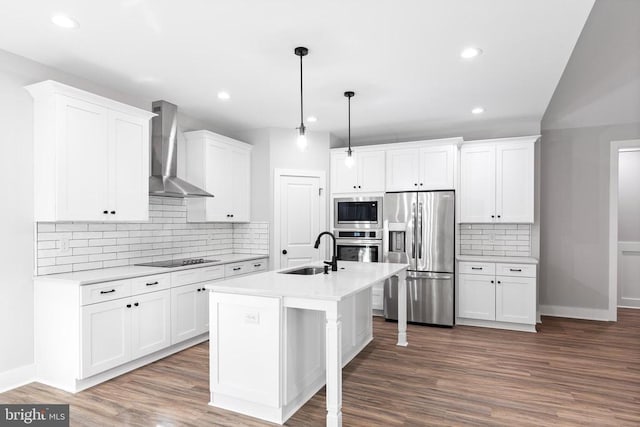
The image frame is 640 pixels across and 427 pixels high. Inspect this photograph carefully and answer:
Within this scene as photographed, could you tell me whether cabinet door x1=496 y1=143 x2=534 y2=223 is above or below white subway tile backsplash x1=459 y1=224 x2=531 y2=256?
above

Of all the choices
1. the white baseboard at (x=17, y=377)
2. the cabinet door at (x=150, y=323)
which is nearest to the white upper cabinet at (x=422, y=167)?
the cabinet door at (x=150, y=323)

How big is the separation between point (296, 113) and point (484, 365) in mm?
3486

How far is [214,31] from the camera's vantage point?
2732mm

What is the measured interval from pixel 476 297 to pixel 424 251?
875mm

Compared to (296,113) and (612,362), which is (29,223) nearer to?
(296,113)

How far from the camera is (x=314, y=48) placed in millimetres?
3008

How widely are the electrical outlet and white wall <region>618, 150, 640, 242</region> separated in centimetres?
752

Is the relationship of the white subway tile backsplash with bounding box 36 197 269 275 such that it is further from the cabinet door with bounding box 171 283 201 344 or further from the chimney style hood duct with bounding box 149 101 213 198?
the cabinet door with bounding box 171 283 201 344

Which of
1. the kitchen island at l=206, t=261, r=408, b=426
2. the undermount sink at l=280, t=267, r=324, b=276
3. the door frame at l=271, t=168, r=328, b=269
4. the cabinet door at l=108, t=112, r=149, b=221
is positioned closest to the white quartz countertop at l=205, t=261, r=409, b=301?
the kitchen island at l=206, t=261, r=408, b=426

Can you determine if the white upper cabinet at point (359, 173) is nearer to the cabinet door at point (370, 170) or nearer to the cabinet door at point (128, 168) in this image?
the cabinet door at point (370, 170)

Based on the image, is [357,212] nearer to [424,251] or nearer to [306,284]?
[424,251]

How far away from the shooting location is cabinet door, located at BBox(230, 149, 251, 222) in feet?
17.1

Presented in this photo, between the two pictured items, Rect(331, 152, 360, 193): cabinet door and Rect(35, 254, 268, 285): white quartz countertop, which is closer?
Rect(35, 254, 268, 285): white quartz countertop

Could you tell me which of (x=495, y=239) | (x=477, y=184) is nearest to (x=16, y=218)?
(x=477, y=184)
